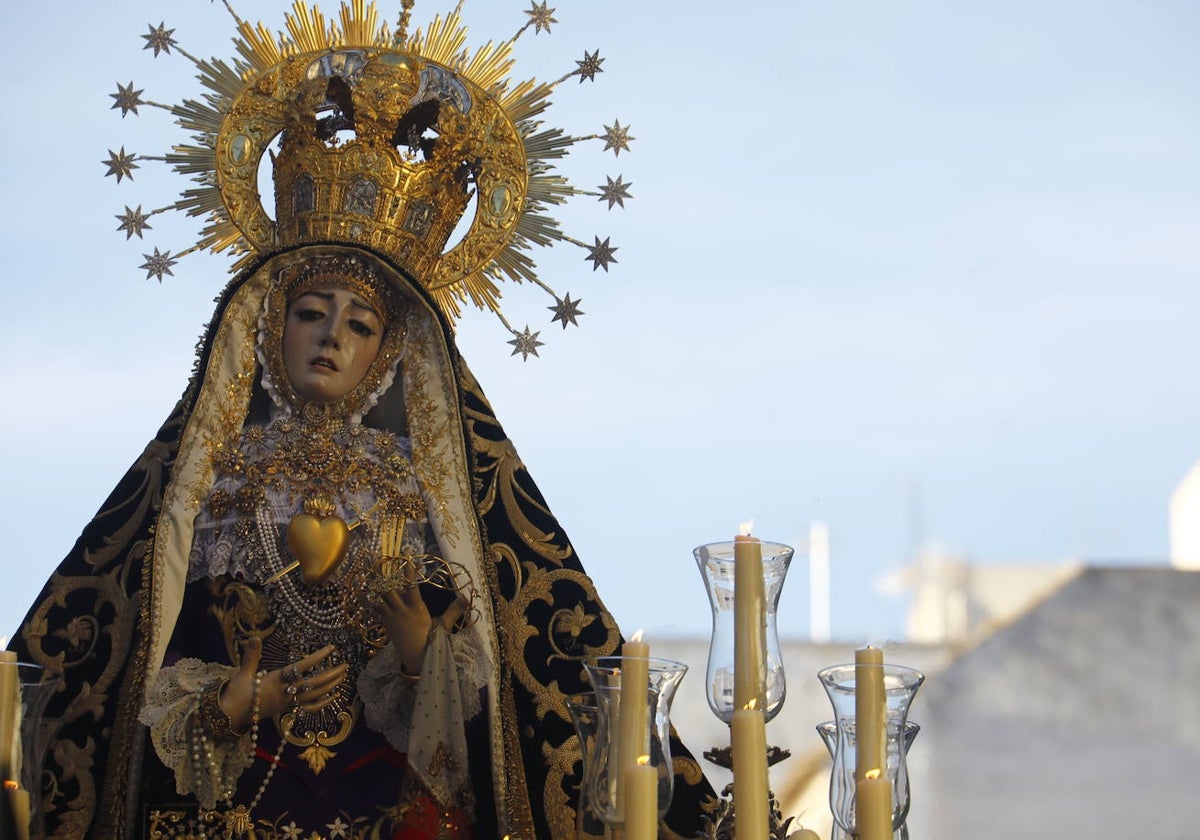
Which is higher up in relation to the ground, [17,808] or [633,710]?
[633,710]

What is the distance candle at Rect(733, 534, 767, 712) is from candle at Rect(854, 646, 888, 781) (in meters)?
0.12

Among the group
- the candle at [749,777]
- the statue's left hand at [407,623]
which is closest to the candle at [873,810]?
the candle at [749,777]

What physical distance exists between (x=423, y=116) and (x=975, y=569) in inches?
76.8

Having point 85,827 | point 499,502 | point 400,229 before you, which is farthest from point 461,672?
point 400,229

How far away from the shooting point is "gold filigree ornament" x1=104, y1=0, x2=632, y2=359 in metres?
3.80

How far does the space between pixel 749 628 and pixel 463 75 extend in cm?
199

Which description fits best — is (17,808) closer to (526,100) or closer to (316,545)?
(316,545)

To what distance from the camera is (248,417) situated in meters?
3.73

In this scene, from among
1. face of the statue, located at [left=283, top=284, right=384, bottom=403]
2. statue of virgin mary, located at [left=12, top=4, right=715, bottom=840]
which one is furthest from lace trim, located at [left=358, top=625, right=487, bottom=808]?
face of the statue, located at [left=283, top=284, right=384, bottom=403]

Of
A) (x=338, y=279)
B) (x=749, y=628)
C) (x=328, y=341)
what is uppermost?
(x=338, y=279)

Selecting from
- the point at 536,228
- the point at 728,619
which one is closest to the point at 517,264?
the point at 536,228

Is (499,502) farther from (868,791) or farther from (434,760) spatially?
(868,791)

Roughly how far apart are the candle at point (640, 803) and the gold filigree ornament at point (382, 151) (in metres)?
2.01

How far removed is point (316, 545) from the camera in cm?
345
